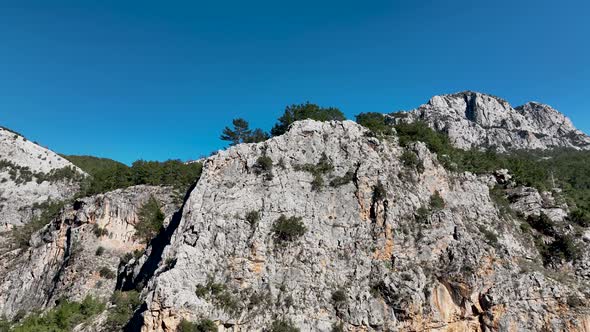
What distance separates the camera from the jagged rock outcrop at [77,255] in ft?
132

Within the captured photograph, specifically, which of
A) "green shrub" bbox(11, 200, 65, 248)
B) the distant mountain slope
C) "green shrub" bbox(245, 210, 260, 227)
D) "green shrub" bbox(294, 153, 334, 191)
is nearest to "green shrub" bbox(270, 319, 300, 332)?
"green shrub" bbox(245, 210, 260, 227)

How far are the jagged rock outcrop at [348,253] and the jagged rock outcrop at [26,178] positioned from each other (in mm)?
55096

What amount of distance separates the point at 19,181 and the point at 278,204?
7108cm

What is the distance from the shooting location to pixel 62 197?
243 feet

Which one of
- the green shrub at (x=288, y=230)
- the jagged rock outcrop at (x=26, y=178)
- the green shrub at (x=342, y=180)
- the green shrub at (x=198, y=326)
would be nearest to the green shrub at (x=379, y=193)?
the green shrub at (x=342, y=180)

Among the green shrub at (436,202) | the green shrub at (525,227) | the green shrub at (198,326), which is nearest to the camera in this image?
the green shrub at (198,326)

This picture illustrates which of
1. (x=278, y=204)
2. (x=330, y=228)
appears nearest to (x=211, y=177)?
(x=278, y=204)

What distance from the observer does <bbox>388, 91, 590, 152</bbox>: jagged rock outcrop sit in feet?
467

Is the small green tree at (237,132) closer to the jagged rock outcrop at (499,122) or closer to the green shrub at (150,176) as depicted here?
the green shrub at (150,176)

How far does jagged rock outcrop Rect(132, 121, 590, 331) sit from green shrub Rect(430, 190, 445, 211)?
16 centimetres

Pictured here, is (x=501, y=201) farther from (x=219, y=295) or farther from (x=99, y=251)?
(x=99, y=251)

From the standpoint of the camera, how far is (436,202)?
36.8m

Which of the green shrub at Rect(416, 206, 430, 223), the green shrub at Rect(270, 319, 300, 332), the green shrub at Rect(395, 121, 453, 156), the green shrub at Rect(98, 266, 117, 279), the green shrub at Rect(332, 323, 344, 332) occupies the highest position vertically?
the green shrub at Rect(395, 121, 453, 156)

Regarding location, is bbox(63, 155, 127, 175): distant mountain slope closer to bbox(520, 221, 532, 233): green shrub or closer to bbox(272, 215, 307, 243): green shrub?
bbox(272, 215, 307, 243): green shrub
